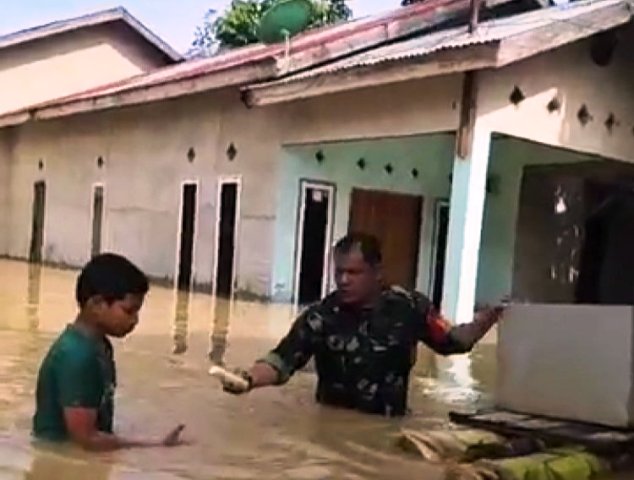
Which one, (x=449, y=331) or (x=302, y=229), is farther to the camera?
(x=302, y=229)

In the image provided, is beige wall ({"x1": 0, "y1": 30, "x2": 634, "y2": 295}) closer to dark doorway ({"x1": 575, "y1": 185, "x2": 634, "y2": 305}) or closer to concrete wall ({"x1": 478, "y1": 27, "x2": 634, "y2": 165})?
concrete wall ({"x1": 478, "y1": 27, "x2": 634, "y2": 165})

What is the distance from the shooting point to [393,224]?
60.3 ft

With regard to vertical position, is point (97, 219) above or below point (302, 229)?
below

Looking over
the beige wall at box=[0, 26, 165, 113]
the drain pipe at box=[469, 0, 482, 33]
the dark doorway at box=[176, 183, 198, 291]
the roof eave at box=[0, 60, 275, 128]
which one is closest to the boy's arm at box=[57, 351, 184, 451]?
the drain pipe at box=[469, 0, 482, 33]

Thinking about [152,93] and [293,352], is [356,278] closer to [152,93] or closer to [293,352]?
[293,352]

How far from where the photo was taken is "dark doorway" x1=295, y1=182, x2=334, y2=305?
57.0ft

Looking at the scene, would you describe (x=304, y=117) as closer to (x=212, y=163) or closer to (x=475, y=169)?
(x=212, y=163)

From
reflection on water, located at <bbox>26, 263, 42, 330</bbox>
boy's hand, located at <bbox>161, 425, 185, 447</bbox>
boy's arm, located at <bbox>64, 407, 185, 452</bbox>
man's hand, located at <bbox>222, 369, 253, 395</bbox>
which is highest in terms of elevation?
man's hand, located at <bbox>222, 369, 253, 395</bbox>

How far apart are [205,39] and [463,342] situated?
41936 millimetres

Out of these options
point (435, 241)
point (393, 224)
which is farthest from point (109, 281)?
point (435, 241)

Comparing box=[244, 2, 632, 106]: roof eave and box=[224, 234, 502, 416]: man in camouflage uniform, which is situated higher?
box=[244, 2, 632, 106]: roof eave

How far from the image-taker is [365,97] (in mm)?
15250

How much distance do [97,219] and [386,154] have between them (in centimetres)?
765

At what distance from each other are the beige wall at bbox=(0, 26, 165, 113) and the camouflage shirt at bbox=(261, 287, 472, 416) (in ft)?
77.2
